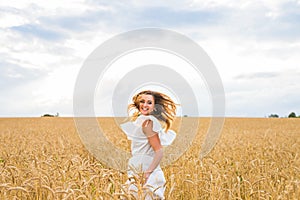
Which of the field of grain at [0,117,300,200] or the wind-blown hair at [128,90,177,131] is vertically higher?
the wind-blown hair at [128,90,177,131]

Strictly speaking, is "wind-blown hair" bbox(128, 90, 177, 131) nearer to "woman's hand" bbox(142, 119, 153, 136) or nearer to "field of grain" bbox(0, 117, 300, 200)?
"woman's hand" bbox(142, 119, 153, 136)

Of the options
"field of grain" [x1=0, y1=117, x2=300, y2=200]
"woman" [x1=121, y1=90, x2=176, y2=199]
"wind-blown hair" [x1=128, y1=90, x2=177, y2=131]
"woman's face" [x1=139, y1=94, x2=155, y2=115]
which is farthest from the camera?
"wind-blown hair" [x1=128, y1=90, x2=177, y2=131]

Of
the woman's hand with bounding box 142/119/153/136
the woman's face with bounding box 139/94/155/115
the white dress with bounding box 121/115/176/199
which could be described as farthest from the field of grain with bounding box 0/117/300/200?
the woman's face with bounding box 139/94/155/115

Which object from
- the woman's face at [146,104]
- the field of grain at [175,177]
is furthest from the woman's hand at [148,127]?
the field of grain at [175,177]

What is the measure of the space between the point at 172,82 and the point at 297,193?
6.81 ft

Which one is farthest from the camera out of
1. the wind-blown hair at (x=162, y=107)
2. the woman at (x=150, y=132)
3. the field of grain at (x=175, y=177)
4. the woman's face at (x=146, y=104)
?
the wind-blown hair at (x=162, y=107)

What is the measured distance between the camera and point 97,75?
4.91 metres

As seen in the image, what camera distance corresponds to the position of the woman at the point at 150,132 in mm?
4355

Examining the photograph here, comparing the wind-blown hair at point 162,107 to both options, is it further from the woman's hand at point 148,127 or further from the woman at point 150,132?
the woman's hand at point 148,127

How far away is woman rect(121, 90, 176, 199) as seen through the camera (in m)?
4.36

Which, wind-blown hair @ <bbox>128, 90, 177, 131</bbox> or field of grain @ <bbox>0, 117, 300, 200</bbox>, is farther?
wind-blown hair @ <bbox>128, 90, 177, 131</bbox>

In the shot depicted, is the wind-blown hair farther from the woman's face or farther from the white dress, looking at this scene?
the white dress

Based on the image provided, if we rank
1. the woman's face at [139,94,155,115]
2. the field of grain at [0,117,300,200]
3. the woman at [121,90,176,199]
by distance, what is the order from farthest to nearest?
the woman's face at [139,94,155,115], the woman at [121,90,176,199], the field of grain at [0,117,300,200]

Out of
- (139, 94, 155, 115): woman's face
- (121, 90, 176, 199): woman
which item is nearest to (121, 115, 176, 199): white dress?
(121, 90, 176, 199): woman
